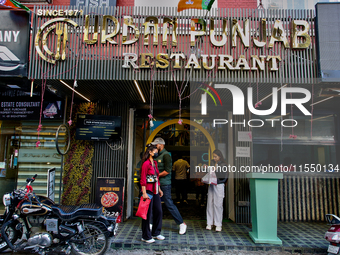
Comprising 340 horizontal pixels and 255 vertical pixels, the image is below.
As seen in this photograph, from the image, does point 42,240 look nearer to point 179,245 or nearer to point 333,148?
point 179,245

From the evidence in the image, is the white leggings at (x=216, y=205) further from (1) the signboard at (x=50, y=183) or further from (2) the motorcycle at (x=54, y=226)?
(1) the signboard at (x=50, y=183)

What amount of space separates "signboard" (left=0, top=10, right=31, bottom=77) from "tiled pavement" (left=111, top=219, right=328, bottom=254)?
4127 millimetres

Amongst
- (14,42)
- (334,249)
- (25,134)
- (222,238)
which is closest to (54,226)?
(222,238)

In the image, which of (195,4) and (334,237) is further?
(195,4)

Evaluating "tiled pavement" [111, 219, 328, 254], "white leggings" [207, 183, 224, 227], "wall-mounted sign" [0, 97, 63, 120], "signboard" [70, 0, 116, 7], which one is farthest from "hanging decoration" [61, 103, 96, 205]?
"signboard" [70, 0, 116, 7]

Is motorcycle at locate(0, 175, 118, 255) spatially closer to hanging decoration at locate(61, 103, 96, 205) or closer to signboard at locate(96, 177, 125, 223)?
signboard at locate(96, 177, 125, 223)

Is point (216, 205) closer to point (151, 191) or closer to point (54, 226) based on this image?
point (151, 191)

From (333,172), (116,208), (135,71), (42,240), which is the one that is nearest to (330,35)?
(333,172)

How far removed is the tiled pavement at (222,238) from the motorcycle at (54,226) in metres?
0.64

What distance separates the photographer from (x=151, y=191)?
16.1ft

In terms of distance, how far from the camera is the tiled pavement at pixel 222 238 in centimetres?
470

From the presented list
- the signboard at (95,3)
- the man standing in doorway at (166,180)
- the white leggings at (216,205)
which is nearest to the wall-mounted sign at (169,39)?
the man standing in doorway at (166,180)

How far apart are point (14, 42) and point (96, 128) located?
264 centimetres

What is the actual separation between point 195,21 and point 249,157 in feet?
12.0
